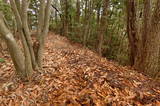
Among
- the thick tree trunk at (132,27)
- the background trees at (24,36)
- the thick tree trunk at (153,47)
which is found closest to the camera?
the background trees at (24,36)

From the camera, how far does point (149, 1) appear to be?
144 inches

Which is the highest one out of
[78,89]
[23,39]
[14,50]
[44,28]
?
[44,28]

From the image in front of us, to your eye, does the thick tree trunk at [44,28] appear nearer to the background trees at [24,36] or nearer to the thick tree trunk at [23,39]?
the background trees at [24,36]

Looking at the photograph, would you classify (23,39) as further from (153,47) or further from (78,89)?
(153,47)

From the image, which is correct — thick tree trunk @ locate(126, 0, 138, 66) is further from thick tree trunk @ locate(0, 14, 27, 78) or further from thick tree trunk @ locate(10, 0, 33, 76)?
thick tree trunk @ locate(0, 14, 27, 78)

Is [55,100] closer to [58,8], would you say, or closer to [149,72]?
[149,72]

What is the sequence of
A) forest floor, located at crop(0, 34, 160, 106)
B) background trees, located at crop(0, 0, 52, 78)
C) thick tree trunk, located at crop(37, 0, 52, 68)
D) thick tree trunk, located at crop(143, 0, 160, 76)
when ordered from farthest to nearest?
thick tree trunk, located at crop(143, 0, 160, 76)
thick tree trunk, located at crop(37, 0, 52, 68)
background trees, located at crop(0, 0, 52, 78)
forest floor, located at crop(0, 34, 160, 106)

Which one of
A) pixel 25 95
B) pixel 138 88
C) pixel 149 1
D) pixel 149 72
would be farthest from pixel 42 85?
pixel 149 1

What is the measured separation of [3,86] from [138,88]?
7.63 feet

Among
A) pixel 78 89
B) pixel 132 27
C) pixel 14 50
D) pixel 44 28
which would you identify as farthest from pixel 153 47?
pixel 14 50

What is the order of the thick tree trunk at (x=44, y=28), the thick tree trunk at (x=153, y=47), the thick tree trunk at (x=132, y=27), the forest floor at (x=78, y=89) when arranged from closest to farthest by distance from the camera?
the forest floor at (x=78, y=89), the thick tree trunk at (x=44, y=28), the thick tree trunk at (x=153, y=47), the thick tree trunk at (x=132, y=27)

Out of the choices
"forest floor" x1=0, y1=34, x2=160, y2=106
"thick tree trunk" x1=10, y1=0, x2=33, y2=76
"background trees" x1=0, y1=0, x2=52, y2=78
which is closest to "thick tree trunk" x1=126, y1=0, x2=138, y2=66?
"forest floor" x1=0, y1=34, x2=160, y2=106

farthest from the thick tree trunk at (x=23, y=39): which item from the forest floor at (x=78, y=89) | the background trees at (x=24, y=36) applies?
the forest floor at (x=78, y=89)

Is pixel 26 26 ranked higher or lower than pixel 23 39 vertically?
higher
